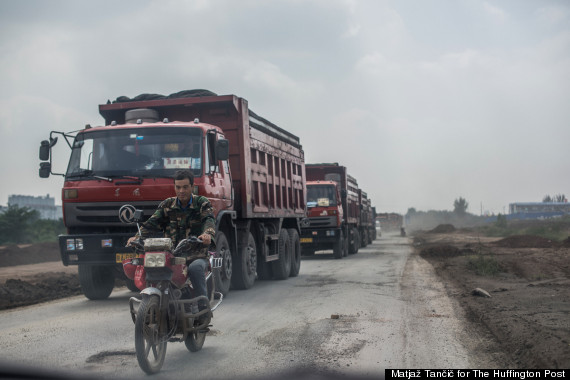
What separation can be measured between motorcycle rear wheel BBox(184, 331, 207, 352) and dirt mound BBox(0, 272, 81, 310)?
548cm

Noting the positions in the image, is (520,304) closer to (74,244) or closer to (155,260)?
(155,260)

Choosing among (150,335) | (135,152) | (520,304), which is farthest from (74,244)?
(520,304)

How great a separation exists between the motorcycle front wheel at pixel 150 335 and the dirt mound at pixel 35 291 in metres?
6.00

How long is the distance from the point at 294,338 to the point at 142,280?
2.02 meters

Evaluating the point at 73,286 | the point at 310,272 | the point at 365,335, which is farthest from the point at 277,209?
the point at 365,335

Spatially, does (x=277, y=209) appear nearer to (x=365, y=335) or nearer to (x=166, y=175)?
(x=166, y=175)

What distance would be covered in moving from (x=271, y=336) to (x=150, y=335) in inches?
82.0

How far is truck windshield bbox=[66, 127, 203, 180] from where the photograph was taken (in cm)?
975

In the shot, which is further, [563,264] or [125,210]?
[563,264]

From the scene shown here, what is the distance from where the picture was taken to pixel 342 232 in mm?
24641

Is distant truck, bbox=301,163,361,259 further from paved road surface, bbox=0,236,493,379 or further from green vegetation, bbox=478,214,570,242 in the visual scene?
green vegetation, bbox=478,214,570,242

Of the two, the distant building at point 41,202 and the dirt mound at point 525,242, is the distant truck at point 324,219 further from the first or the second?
the distant building at point 41,202

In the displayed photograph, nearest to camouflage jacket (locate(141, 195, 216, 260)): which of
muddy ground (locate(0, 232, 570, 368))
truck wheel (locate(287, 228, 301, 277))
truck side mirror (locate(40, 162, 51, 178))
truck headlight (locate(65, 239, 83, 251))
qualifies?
muddy ground (locate(0, 232, 570, 368))

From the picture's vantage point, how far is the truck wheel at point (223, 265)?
1025cm
